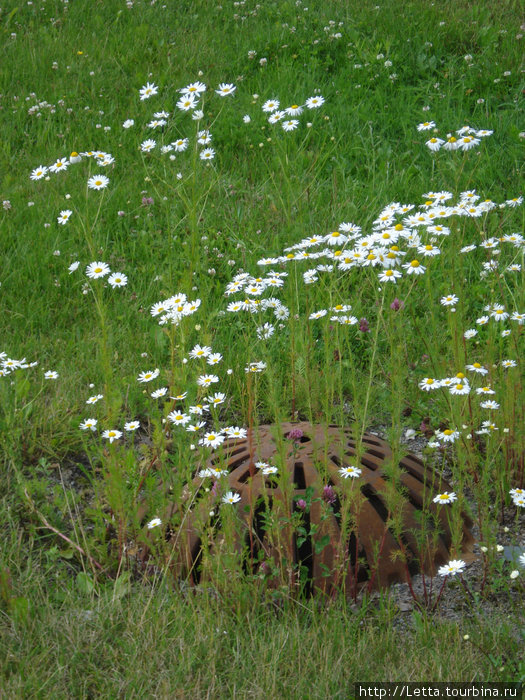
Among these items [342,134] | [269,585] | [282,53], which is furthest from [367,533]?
[282,53]

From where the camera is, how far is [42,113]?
6.12m

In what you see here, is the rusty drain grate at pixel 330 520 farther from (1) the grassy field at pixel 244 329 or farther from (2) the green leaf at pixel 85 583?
(2) the green leaf at pixel 85 583

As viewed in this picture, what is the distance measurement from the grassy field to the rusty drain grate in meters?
0.04

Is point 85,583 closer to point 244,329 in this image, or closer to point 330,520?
point 330,520

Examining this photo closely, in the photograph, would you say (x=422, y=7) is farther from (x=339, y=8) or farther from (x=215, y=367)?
(x=215, y=367)

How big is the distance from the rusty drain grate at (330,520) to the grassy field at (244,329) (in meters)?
0.04

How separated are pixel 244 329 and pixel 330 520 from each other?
171 cm

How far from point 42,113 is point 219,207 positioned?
1979 mm

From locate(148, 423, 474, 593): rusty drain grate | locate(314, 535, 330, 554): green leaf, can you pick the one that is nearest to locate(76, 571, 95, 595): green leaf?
locate(148, 423, 474, 593): rusty drain grate

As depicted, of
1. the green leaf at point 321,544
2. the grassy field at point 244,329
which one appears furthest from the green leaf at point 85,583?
the green leaf at point 321,544

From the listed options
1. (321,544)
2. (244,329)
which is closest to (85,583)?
(321,544)

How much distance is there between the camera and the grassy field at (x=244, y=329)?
2.34 meters

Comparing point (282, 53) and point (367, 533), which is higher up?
point (282, 53)

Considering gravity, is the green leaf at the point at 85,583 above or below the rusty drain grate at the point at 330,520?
below
